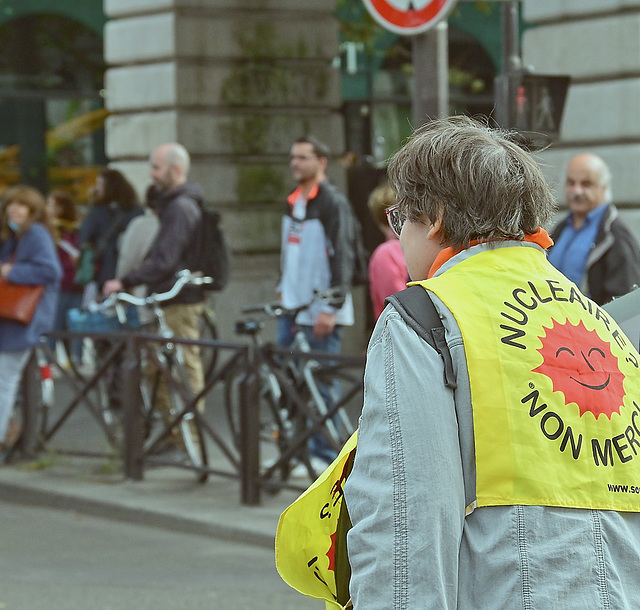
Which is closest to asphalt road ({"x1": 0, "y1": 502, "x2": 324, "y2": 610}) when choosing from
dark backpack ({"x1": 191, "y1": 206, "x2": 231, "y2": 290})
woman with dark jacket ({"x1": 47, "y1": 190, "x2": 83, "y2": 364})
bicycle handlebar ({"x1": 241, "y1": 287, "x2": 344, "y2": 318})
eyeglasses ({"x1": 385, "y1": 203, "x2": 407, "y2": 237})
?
bicycle handlebar ({"x1": 241, "y1": 287, "x2": 344, "y2": 318})

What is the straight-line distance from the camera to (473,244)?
215cm

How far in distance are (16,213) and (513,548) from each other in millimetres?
7038

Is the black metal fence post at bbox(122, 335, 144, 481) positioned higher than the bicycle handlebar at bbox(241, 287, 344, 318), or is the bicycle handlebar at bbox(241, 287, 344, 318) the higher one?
the bicycle handlebar at bbox(241, 287, 344, 318)

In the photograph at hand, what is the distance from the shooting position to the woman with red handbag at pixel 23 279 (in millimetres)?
8523

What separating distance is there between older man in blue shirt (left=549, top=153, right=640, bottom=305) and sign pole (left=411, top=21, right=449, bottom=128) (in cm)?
92

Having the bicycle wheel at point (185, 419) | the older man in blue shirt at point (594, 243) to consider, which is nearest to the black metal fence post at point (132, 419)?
the bicycle wheel at point (185, 419)

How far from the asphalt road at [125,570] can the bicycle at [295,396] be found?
2.45ft

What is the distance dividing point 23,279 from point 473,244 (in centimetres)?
668

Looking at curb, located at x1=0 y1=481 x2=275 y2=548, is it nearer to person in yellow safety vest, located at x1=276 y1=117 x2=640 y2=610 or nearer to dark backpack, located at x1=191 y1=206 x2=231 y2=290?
dark backpack, located at x1=191 y1=206 x2=231 y2=290

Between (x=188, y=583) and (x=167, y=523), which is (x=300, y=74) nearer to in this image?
(x=167, y=523)

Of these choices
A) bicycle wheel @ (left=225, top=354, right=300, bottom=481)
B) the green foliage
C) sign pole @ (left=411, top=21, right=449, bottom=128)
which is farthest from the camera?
the green foliage

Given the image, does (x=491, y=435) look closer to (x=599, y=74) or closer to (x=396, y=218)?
(x=396, y=218)

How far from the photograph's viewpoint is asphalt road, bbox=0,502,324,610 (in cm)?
559

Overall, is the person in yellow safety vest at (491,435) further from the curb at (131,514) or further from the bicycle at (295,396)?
the bicycle at (295,396)
